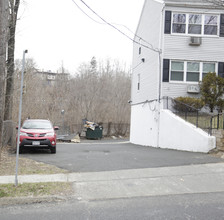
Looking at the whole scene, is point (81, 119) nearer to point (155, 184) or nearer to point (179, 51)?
point (179, 51)

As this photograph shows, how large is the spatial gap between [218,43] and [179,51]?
2.48 metres

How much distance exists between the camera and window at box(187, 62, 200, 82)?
1567 cm

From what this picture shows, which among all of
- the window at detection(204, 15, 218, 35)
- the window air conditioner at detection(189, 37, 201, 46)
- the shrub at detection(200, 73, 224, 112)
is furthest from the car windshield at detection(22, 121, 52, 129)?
the window at detection(204, 15, 218, 35)

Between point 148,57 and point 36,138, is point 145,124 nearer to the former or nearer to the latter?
point 148,57

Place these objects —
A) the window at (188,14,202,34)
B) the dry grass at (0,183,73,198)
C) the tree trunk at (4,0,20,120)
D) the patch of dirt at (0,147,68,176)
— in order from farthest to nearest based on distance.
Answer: the window at (188,14,202,34) < the tree trunk at (4,0,20,120) < the patch of dirt at (0,147,68,176) < the dry grass at (0,183,73,198)

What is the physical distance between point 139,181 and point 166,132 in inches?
337

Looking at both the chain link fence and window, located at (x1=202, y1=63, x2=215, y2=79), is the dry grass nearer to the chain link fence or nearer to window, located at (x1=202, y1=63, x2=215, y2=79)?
window, located at (x1=202, y1=63, x2=215, y2=79)

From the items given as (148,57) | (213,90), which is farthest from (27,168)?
(148,57)

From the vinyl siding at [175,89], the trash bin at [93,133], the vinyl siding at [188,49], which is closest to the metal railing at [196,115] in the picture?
the vinyl siding at [175,89]

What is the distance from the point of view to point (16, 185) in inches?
221

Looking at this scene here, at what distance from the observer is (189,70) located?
15.7 m

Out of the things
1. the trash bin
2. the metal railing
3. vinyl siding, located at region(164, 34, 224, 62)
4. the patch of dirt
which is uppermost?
vinyl siding, located at region(164, 34, 224, 62)

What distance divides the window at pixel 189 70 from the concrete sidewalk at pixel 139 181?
29.5 ft

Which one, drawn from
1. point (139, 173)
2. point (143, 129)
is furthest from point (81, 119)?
point (139, 173)
